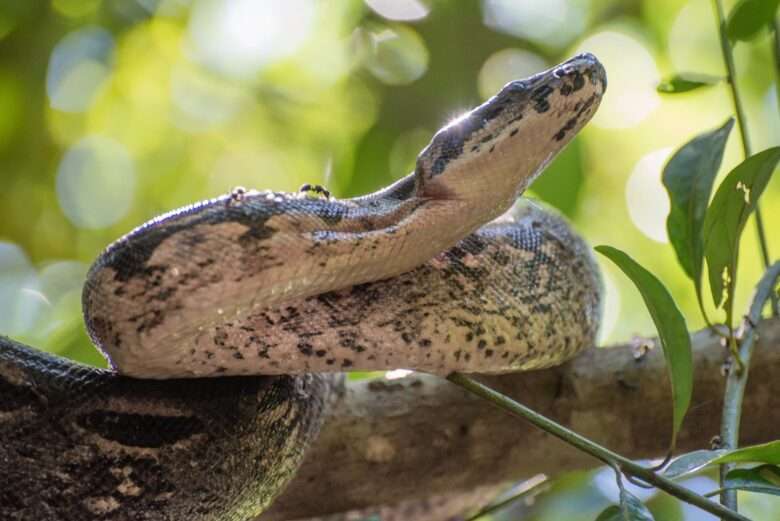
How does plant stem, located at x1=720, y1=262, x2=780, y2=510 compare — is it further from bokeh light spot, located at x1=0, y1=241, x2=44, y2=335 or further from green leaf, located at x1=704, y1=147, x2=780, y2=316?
bokeh light spot, located at x1=0, y1=241, x2=44, y2=335

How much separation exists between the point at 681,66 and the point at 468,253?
3519 mm

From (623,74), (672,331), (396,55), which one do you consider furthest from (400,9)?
(672,331)

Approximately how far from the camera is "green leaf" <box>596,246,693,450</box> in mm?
2094

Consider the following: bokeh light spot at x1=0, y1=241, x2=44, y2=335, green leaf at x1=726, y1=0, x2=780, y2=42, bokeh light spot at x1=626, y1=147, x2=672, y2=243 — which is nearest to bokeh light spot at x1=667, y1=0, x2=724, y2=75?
bokeh light spot at x1=626, y1=147, x2=672, y2=243

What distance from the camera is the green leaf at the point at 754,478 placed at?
76.0 inches

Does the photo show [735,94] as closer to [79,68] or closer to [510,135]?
[510,135]

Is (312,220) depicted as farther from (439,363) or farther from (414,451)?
(414,451)

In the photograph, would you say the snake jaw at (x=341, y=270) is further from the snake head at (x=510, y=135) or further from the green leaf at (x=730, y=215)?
the green leaf at (x=730, y=215)

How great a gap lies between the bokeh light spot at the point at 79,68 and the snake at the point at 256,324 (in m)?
2.99

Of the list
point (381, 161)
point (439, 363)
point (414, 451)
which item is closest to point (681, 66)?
point (381, 161)

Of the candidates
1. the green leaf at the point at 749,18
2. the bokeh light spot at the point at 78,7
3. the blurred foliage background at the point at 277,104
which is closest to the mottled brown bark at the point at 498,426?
the green leaf at the point at 749,18

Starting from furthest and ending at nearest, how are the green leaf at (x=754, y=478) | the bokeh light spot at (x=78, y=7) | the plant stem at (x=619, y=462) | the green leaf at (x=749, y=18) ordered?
the bokeh light spot at (x=78, y=7) < the green leaf at (x=749, y=18) < the green leaf at (x=754, y=478) < the plant stem at (x=619, y=462)

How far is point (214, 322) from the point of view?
209 cm

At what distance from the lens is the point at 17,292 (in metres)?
4.88
